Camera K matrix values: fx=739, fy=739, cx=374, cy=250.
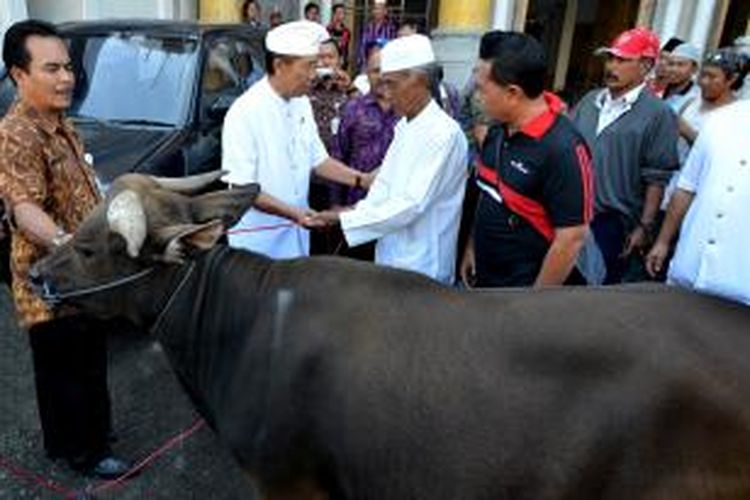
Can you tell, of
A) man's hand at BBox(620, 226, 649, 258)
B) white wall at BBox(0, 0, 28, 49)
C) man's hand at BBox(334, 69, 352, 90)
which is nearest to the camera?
man's hand at BBox(620, 226, 649, 258)

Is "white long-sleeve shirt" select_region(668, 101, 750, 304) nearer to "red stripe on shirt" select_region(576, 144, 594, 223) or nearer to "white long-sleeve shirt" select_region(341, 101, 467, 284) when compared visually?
"red stripe on shirt" select_region(576, 144, 594, 223)

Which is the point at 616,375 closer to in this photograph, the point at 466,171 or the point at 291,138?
the point at 466,171

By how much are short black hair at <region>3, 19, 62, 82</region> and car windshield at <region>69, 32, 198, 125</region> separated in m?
2.32

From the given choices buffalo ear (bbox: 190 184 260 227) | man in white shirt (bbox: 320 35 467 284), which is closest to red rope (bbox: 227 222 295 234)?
man in white shirt (bbox: 320 35 467 284)

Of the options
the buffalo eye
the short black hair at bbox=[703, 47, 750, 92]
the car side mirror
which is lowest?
the car side mirror

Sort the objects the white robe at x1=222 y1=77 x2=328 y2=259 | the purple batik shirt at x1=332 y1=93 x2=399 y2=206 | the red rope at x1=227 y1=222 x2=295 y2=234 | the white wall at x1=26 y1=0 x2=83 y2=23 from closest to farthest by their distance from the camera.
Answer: the white robe at x1=222 y1=77 x2=328 y2=259, the red rope at x1=227 y1=222 x2=295 y2=234, the purple batik shirt at x1=332 y1=93 x2=399 y2=206, the white wall at x1=26 y1=0 x2=83 y2=23

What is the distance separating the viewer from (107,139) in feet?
16.0

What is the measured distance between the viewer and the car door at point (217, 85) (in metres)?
5.14

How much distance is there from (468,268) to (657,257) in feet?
3.28

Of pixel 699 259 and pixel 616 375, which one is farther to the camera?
pixel 699 259

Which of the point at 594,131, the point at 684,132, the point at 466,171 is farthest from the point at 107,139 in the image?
the point at 684,132

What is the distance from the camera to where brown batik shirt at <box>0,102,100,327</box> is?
2686 millimetres

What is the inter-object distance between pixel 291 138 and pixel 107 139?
5.75ft

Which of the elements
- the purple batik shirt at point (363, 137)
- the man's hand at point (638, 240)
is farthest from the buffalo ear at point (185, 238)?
the man's hand at point (638, 240)
